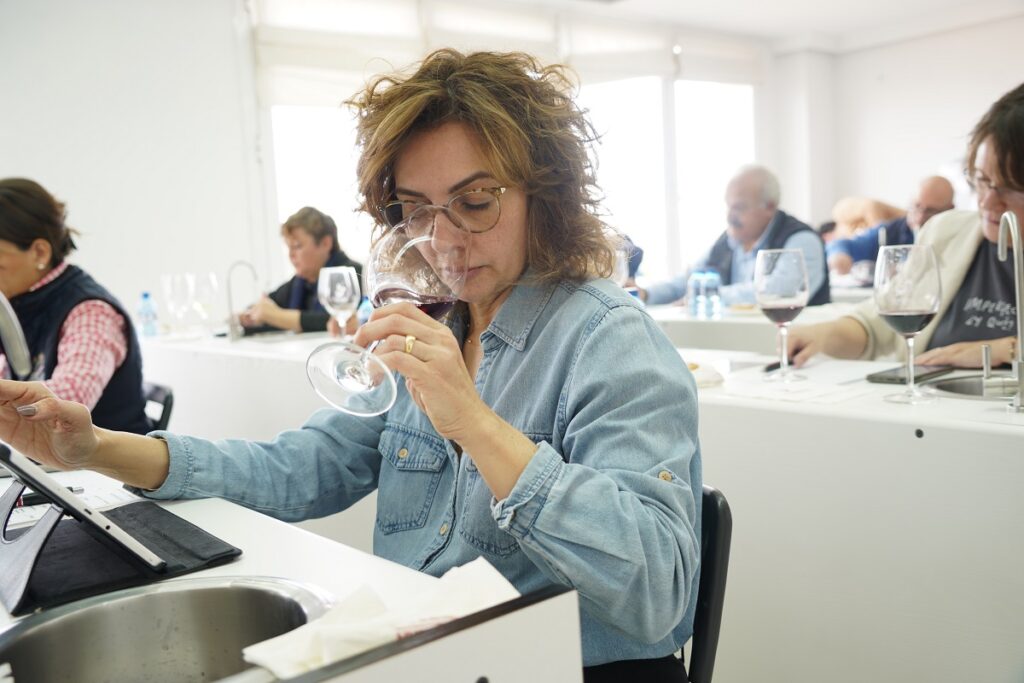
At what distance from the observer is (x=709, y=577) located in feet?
3.49

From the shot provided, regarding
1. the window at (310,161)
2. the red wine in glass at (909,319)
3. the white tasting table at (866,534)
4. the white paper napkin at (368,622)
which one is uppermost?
the window at (310,161)

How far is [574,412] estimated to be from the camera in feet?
3.32

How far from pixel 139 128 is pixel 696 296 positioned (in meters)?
3.65

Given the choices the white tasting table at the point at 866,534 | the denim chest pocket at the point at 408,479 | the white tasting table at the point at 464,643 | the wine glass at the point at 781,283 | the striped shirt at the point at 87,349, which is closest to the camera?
the white tasting table at the point at 464,643

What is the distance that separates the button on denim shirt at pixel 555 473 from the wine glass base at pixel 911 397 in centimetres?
74

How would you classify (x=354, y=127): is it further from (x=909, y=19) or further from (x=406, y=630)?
(x=909, y=19)

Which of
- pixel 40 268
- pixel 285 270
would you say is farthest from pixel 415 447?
pixel 285 270

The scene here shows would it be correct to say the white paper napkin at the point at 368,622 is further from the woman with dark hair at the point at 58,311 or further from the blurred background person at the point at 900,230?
the blurred background person at the point at 900,230

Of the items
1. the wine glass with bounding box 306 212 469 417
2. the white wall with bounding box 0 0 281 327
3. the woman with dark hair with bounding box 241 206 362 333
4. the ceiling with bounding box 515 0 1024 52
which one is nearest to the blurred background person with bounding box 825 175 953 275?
the ceiling with bounding box 515 0 1024 52

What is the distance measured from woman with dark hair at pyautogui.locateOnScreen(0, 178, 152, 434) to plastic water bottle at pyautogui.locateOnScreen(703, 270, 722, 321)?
1971 mm

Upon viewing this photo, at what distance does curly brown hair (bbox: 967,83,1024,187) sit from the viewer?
5.52 feet

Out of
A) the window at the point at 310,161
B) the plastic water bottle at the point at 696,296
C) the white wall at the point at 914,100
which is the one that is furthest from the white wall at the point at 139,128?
the white wall at the point at 914,100

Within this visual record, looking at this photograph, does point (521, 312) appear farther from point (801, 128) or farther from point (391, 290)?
point (801, 128)

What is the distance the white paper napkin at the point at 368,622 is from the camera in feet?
1.99
